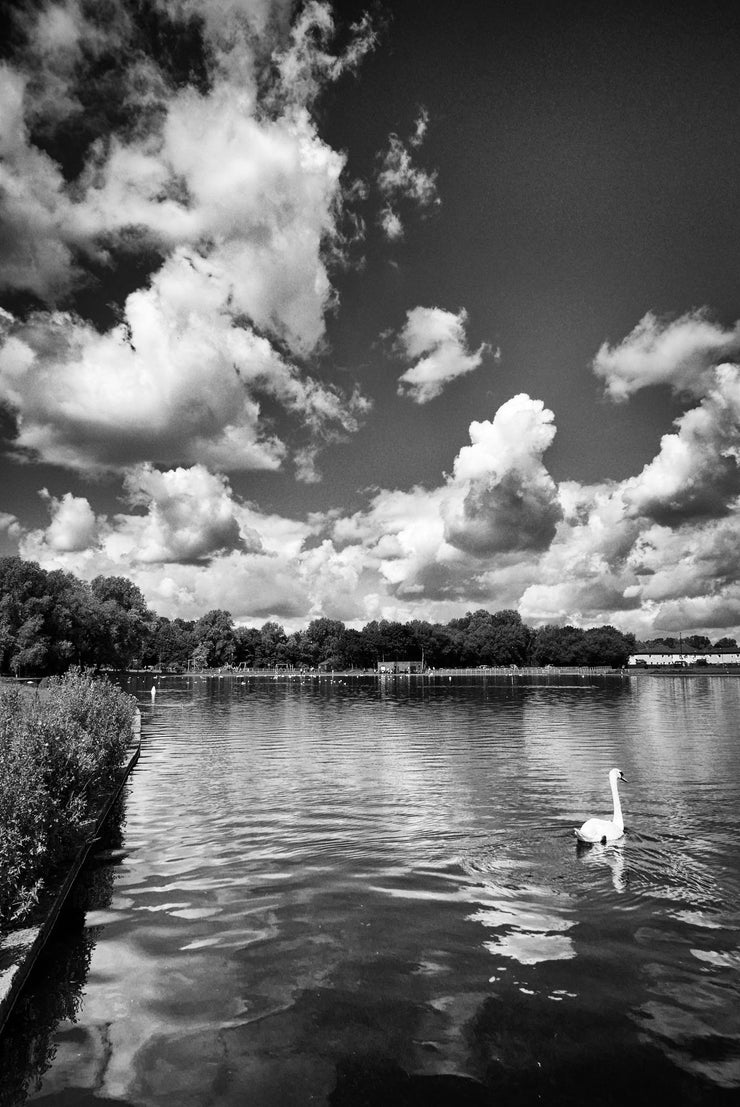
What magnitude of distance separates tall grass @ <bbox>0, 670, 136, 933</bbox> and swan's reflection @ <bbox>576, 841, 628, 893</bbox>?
11.2m

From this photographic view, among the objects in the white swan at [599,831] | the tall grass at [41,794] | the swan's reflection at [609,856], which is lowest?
the swan's reflection at [609,856]

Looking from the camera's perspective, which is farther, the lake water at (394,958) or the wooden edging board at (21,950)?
the wooden edging board at (21,950)

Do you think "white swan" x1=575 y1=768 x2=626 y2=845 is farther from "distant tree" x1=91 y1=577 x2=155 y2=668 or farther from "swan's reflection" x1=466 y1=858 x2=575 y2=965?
"distant tree" x1=91 y1=577 x2=155 y2=668

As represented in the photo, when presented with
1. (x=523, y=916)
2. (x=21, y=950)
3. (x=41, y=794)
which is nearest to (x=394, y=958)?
(x=523, y=916)

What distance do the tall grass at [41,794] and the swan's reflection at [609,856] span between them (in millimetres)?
11152

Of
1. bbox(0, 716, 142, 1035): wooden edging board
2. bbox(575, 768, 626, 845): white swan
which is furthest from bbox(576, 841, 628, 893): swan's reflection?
bbox(0, 716, 142, 1035): wooden edging board

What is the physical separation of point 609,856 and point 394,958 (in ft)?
25.4

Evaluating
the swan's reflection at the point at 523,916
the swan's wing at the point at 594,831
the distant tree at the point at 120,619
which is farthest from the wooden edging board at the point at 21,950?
the distant tree at the point at 120,619

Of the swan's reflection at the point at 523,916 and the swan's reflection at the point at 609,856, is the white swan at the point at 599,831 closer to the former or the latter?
the swan's reflection at the point at 609,856

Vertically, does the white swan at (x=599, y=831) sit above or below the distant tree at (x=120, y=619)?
below

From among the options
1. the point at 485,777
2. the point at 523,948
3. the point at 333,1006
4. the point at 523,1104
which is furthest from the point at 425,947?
the point at 485,777

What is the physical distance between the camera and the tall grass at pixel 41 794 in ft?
34.2

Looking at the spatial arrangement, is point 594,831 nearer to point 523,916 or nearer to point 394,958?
point 523,916

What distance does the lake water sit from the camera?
7.91 meters
